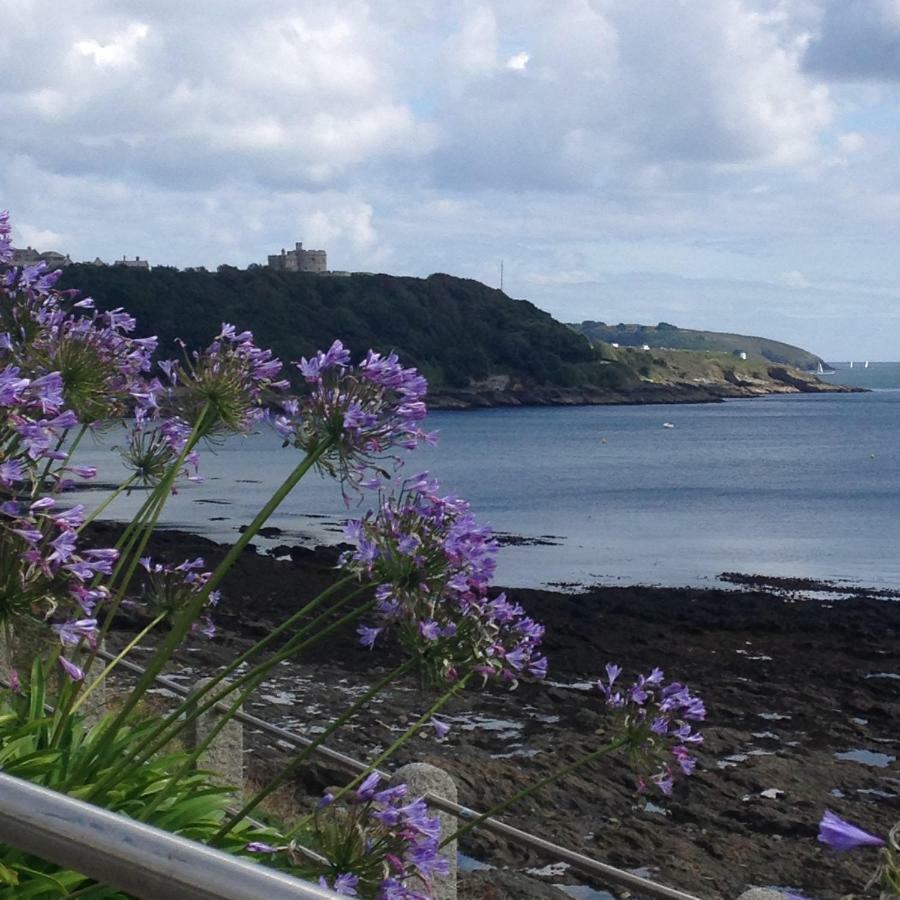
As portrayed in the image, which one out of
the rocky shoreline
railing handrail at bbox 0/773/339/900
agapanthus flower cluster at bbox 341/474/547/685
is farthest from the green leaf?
the rocky shoreline

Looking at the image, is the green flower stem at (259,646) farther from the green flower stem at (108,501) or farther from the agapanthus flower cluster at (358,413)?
the green flower stem at (108,501)

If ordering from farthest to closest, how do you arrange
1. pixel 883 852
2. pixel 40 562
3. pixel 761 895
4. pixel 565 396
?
pixel 565 396 < pixel 761 895 < pixel 40 562 < pixel 883 852

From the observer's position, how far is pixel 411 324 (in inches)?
5861

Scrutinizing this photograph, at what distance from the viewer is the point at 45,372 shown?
3928 millimetres

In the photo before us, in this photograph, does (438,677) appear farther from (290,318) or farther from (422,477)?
(290,318)

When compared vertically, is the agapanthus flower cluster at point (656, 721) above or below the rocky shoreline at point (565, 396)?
above

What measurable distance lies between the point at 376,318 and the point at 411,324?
3.87 meters

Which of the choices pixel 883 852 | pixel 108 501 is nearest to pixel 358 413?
pixel 108 501

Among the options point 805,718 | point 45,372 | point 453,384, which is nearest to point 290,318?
point 453,384

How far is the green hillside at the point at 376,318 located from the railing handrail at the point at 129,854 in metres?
119

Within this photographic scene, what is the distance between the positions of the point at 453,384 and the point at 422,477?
148864 mm

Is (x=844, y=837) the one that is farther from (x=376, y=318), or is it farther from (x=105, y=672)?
(x=376, y=318)

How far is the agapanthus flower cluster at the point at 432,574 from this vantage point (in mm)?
3480

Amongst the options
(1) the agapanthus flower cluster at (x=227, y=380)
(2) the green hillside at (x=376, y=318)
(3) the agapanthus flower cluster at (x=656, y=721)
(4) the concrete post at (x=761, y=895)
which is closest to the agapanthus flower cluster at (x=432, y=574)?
(3) the agapanthus flower cluster at (x=656, y=721)
